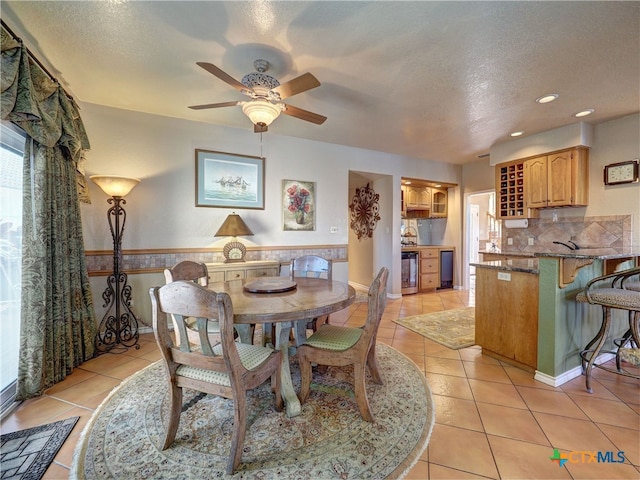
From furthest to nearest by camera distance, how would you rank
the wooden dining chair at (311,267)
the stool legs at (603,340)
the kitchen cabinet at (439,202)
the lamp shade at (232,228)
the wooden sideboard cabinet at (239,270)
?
the kitchen cabinet at (439,202) → the lamp shade at (232,228) → the wooden sideboard cabinet at (239,270) → the wooden dining chair at (311,267) → the stool legs at (603,340)

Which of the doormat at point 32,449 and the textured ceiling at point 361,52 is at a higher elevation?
the textured ceiling at point 361,52

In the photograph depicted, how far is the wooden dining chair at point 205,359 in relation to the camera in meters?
1.21

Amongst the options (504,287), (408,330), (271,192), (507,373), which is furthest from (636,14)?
(271,192)

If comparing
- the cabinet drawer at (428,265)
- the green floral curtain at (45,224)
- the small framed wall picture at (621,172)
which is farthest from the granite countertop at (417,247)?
the green floral curtain at (45,224)

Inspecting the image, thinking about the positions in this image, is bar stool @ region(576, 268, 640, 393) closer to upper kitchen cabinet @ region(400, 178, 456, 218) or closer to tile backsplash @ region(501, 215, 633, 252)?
tile backsplash @ region(501, 215, 633, 252)

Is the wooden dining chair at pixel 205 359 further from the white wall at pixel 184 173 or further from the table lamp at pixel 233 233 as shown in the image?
the white wall at pixel 184 173

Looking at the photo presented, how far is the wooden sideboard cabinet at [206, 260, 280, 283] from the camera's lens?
9.98ft

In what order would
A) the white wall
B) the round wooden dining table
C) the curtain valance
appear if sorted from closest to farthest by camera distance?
the round wooden dining table, the curtain valance, the white wall

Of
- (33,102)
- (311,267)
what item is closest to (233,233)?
(311,267)

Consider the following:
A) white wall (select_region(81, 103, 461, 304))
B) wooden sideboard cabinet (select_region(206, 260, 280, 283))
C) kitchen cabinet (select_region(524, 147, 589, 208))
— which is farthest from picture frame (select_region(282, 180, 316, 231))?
kitchen cabinet (select_region(524, 147, 589, 208))

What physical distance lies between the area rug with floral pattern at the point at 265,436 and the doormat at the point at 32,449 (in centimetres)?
11

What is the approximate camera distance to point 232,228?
10.5 feet

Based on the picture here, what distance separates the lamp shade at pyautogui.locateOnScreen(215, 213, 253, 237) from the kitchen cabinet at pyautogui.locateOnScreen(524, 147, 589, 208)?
401cm

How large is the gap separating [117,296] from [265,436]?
2258mm
